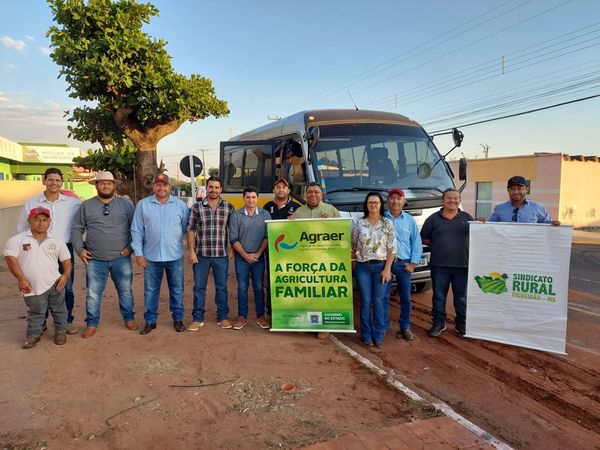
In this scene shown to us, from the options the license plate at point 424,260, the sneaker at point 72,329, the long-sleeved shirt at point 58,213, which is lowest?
the sneaker at point 72,329

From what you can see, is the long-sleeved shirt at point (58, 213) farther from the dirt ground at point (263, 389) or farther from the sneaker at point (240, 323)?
the sneaker at point (240, 323)

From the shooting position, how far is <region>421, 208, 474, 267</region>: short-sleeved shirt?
518cm

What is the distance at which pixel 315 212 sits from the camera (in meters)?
5.33

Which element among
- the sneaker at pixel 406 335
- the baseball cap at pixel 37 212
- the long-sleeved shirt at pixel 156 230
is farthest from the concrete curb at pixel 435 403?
the baseball cap at pixel 37 212

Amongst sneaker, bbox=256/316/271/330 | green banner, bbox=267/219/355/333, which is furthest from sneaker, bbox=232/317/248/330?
green banner, bbox=267/219/355/333

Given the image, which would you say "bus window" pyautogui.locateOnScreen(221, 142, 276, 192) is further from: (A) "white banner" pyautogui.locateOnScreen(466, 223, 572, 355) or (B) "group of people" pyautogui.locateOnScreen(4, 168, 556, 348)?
(A) "white banner" pyautogui.locateOnScreen(466, 223, 572, 355)

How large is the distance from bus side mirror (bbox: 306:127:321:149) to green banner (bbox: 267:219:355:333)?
1.61 meters

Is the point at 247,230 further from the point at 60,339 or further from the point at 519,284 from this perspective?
the point at 519,284

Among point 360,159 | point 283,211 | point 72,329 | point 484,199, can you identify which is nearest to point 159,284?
point 72,329

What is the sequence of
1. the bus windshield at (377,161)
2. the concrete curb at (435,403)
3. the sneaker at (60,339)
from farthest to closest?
the bus windshield at (377,161) → the sneaker at (60,339) → the concrete curb at (435,403)

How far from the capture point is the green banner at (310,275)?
205 inches

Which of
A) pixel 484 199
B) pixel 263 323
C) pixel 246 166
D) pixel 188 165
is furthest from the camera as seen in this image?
pixel 484 199

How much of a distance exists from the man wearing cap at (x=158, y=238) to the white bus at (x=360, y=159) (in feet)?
6.36

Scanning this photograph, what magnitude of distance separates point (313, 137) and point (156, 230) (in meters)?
2.61
